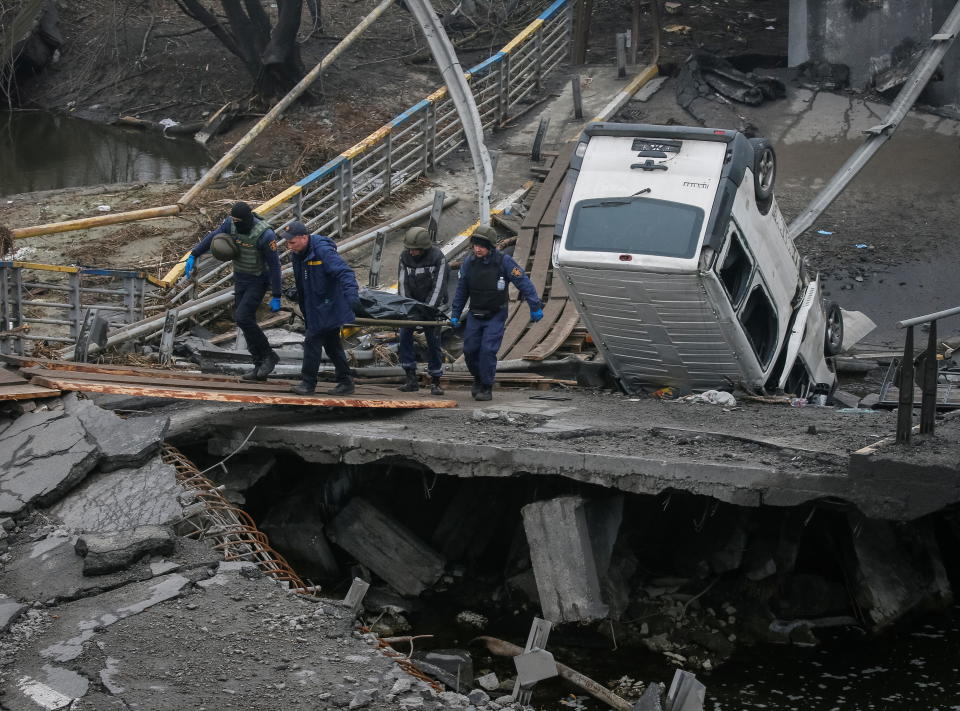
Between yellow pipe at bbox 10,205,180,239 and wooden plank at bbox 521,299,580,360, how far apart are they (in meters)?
5.57

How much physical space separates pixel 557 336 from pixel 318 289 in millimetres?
3851

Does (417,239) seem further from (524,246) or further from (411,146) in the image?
(411,146)

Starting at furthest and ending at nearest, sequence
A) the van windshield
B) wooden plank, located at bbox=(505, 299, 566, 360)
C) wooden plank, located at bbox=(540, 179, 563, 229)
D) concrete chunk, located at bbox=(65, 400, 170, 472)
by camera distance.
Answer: wooden plank, located at bbox=(540, 179, 563, 229)
wooden plank, located at bbox=(505, 299, 566, 360)
the van windshield
concrete chunk, located at bbox=(65, 400, 170, 472)

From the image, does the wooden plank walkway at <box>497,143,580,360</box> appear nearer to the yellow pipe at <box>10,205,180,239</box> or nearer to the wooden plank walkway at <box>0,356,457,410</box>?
the wooden plank walkway at <box>0,356,457,410</box>

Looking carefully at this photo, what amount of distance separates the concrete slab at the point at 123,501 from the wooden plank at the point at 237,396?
61 centimetres

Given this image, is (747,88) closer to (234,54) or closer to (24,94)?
(234,54)

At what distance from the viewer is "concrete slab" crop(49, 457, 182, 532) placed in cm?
862

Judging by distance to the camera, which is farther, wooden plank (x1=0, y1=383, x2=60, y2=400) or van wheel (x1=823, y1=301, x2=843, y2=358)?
van wheel (x1=823, y1=301, x2=843, y2=358)

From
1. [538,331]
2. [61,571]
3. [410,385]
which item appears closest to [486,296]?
[410,385]

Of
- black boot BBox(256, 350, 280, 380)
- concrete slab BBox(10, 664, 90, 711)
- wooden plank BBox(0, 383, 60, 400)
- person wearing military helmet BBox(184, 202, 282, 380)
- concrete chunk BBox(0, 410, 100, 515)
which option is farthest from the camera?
black boot BBox(256, 350, 280, 380)

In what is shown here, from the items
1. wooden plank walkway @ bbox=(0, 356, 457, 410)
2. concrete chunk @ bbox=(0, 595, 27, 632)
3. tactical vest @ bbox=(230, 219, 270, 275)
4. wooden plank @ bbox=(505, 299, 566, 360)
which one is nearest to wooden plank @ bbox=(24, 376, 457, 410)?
A: wooden plank walkway @ bbox=(0, 356, 457, 410)

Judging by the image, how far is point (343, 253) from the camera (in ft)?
52.7

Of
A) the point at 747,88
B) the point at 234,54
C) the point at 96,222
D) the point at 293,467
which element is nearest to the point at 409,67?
the point at 234,54

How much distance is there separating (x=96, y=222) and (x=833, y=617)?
9971mm
